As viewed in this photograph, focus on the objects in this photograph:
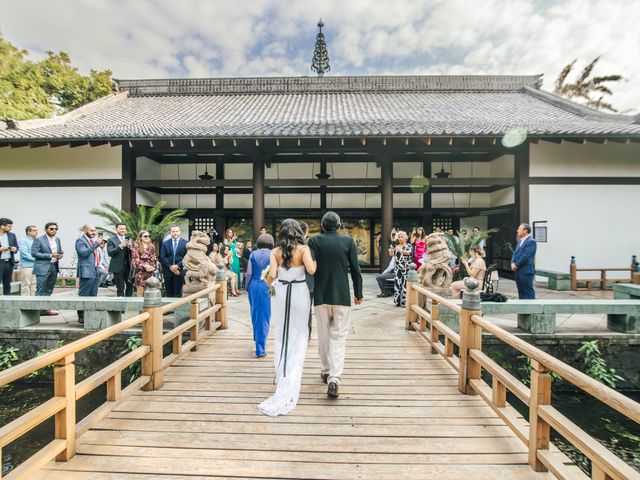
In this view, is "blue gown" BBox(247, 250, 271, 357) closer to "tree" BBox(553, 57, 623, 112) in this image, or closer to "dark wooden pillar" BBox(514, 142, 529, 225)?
"dark wooden pillar" BBox(514, 142, 529, 225)

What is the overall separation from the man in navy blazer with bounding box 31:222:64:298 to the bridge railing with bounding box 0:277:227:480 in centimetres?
345

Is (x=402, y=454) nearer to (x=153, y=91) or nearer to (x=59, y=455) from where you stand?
(x=59, y=455)

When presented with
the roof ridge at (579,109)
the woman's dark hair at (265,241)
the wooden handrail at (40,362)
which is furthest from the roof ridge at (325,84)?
the wooden handrail at (40,362)

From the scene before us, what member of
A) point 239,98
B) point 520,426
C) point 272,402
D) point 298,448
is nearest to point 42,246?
point 272,402

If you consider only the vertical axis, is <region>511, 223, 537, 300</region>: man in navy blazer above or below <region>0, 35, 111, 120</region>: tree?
below

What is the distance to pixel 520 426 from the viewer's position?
8.75 feet

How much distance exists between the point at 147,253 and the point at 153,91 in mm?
12350

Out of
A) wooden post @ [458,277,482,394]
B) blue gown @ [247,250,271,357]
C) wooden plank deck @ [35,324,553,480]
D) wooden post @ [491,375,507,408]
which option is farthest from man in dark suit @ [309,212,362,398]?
wooden post @ [491,375,507,408]

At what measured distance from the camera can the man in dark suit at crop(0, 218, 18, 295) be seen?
626cm

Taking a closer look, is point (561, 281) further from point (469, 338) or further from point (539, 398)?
point (539, 398)

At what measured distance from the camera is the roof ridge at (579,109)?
1020cm

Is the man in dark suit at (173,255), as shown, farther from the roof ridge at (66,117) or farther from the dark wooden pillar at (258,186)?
the roof ridge at (66,117)

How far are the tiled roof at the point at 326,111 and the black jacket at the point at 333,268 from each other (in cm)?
608

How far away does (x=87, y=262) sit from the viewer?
5.84 m
